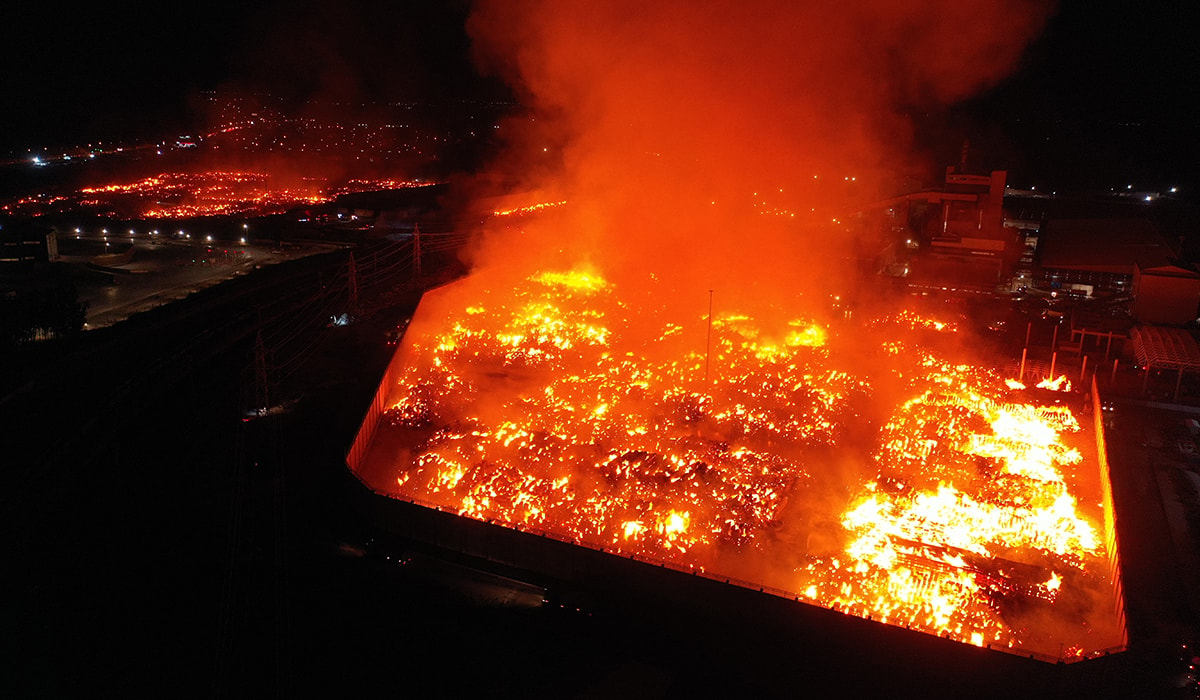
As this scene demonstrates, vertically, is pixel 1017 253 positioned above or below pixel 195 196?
below

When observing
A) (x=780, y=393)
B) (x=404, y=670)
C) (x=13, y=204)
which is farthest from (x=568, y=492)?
(x=13, y=204)

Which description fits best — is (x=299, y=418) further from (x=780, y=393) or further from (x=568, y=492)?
(x=780, y=393)

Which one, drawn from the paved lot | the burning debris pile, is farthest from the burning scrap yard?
the burning debris pile

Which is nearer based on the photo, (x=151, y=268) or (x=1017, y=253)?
(x=1017, y=253)

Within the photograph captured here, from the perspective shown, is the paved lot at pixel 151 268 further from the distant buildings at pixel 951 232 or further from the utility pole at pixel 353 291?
the distant buildings at pixel 951 232

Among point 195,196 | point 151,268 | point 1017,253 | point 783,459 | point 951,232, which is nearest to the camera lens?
point 783,459

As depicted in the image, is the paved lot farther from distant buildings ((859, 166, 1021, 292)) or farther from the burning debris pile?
distant buildings ((859, 166, 1021, 292))

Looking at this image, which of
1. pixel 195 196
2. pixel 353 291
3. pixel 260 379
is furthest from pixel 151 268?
pixel 195 196

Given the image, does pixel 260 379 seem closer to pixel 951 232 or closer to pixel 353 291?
pixel 353 291
